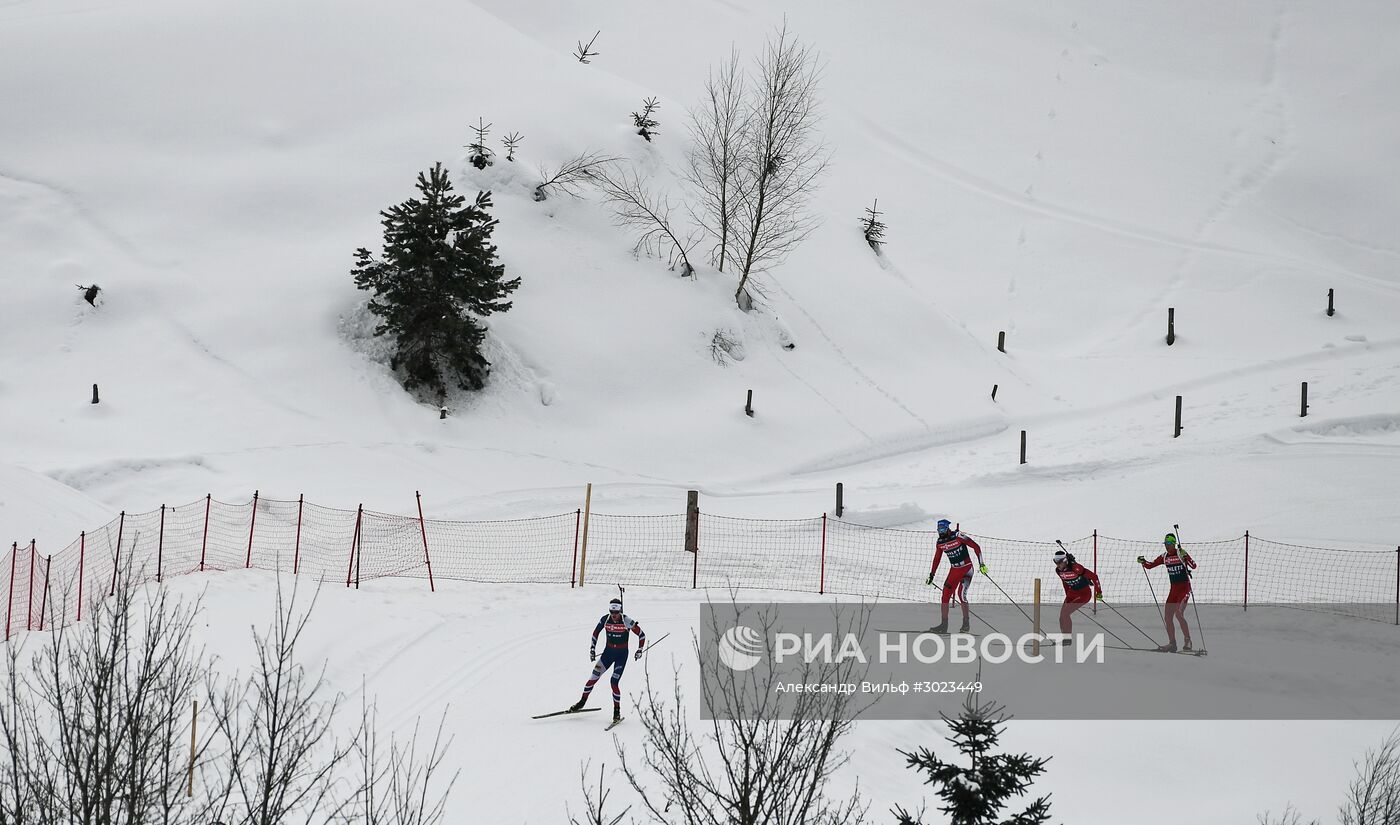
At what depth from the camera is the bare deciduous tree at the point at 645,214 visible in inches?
1401

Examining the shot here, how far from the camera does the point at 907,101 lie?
6431cm

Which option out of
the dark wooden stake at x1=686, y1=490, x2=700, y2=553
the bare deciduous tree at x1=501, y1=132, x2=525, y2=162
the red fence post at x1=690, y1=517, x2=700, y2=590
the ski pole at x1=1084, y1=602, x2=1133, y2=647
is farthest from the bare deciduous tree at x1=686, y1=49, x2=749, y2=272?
the ski pole at x1=1084, y1=602, x2=1133, y2=647

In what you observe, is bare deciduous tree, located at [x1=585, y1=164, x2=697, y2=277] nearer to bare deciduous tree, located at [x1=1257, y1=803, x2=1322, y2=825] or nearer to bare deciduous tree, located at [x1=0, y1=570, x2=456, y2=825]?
bare deciduous tree, located at [x1=0, y1=570, x2=456, y2=825]

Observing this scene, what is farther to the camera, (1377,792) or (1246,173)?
(1246,173)

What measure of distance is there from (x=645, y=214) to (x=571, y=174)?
2.97 m

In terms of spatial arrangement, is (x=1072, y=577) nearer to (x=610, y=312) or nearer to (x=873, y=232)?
(x=610, y=312)

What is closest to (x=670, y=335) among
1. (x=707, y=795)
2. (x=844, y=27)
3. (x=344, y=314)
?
(x=344, y=314)

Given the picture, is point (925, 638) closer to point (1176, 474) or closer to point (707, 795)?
point (707, 795)

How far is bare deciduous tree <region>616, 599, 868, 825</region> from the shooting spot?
7.01 metres

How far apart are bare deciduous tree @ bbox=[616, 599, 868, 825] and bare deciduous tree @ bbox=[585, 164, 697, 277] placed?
20.4 m

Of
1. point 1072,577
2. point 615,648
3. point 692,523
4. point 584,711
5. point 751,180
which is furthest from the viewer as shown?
point 751,180

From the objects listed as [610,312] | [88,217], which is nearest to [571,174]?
[610,312]

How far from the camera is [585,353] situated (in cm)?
3041

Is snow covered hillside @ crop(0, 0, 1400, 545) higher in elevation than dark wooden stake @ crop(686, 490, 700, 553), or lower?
higher
